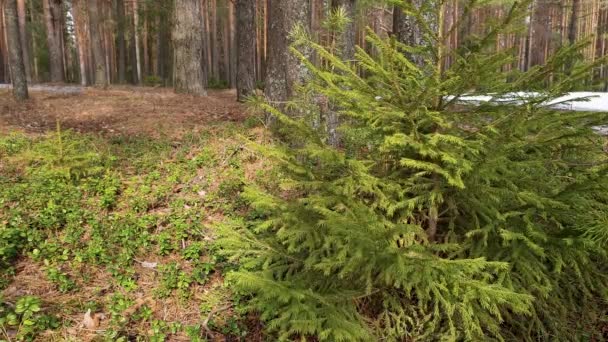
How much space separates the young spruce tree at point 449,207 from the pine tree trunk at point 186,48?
7471 millimetres

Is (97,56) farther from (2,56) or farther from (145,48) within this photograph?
(2,56)

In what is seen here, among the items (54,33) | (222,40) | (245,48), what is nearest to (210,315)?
(245,48)

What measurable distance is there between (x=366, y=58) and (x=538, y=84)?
1134 mm

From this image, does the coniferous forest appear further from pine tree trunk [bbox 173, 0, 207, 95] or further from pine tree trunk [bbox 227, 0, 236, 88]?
pine tree trunk [bbox 227, 0, 236, 88]

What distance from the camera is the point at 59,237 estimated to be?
172 inches

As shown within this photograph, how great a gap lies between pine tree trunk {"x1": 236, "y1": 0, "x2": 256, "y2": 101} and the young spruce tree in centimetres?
778

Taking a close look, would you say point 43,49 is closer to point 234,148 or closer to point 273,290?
point 234,148

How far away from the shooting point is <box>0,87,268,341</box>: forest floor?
11.6 ft

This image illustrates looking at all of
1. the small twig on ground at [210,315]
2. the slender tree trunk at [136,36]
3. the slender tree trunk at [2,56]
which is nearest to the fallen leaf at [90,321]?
the small twig on ground at [210,315]

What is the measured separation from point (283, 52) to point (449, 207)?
3589 millimetres

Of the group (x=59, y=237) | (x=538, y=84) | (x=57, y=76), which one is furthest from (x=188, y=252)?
(x=57, y=76)

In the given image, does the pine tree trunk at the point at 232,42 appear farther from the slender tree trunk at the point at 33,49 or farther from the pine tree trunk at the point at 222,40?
the slender tree trunk at the point at 33,49

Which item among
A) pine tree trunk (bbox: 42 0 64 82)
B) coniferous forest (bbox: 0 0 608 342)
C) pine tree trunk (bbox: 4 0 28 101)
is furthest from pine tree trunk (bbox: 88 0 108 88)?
pine tree trunk (bbox: 42 0 64 82)

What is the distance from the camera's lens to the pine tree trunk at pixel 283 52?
5496 mm
